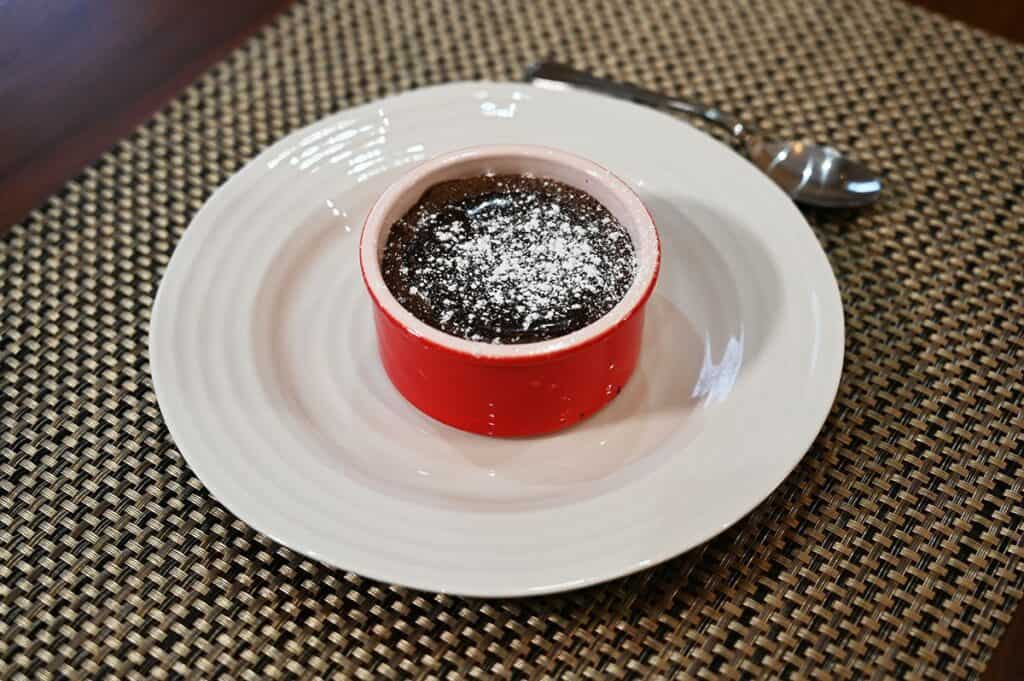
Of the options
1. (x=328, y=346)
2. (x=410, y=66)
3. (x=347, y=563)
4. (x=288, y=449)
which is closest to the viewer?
(x=347, y=563)

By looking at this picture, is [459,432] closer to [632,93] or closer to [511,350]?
[511,350]

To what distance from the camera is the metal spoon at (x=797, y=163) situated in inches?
47.7

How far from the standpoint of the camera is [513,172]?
3.53 feet

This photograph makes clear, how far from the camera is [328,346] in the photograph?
106 centimetres

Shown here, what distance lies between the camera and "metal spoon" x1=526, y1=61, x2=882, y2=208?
3.97 feet

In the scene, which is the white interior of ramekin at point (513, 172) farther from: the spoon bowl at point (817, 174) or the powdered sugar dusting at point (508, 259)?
the spoon bowl at point (817, 174)

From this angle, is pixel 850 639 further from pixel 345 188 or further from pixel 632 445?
pixel 345 188

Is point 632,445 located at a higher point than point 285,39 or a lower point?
lower

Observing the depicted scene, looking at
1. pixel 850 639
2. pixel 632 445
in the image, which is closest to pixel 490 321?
pixel 632 445

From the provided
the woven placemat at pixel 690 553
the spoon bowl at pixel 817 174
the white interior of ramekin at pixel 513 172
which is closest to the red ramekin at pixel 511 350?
the white interior of ramekin at pixel 513 172

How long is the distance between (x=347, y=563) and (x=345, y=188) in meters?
0.50

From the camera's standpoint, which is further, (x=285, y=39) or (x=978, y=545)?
(x=285, y=39)

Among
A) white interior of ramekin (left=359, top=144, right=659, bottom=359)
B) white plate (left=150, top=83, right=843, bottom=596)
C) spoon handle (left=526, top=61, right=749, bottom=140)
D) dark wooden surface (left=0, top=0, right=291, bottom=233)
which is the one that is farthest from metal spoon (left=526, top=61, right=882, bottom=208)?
dark wooden surface (left=0, top=0, right=291, bottom=233)

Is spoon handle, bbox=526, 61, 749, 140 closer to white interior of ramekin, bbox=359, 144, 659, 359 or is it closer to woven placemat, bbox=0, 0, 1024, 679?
woven placemat, bbox=0, 0, 1024, 679
